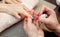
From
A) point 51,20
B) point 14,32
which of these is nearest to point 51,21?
point 51,20

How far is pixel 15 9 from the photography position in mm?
950

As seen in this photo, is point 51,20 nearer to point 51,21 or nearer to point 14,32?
point 51,21

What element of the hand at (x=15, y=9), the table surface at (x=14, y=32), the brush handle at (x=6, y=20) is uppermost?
the hand at (x=15, y=9)

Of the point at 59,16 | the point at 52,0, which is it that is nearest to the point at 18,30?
the point at 59,16

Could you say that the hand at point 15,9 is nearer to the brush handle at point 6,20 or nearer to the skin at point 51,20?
the brush handle at point 6,20

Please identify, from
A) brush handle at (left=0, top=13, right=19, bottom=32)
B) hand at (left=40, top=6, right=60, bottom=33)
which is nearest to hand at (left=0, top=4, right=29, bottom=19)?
brush handle at (left=0, top=13, right=19, bottom=32)

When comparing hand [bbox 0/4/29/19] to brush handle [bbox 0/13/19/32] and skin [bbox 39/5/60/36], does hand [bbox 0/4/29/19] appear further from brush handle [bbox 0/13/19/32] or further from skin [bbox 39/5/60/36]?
skin [bbox 39/5/60/36]

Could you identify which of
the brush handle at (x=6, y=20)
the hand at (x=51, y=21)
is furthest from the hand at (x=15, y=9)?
the hand at (x=51, y=21)

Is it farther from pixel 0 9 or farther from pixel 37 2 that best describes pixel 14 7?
pixel 37 2

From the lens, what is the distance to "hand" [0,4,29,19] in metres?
0.93

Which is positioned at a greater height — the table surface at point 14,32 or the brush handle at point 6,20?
the brush handle at point 6,20

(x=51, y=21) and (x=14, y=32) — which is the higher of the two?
(x=51, y=21)

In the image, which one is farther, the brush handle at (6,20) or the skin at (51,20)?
the brush handle at (6,20)

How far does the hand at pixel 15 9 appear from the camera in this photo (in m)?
0.93
